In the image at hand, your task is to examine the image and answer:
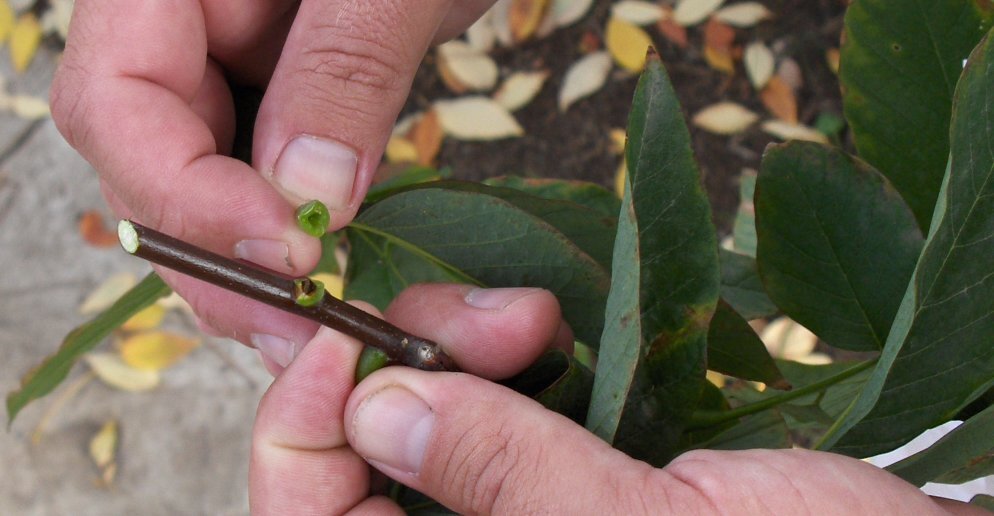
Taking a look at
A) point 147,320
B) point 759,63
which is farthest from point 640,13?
point 147,320

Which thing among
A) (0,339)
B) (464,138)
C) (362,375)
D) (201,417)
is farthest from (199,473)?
(362,375)

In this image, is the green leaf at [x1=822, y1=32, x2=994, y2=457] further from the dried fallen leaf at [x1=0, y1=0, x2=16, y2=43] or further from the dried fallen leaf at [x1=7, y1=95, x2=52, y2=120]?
the dried fallen leaf at [x1=0, y1=0, x2=16, y2=43]

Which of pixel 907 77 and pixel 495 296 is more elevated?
pixel 907 77

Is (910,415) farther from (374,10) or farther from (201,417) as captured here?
(201,417)

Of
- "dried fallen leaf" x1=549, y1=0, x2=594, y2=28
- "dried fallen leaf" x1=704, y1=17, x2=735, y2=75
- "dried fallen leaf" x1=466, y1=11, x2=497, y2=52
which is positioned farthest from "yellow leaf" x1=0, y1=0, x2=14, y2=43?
"dried fallen leaf" x1=704, y1=17, x2=735, y2=75

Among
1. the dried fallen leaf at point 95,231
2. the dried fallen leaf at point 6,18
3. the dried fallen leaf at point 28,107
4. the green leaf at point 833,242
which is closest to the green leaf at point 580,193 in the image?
the green leaf at point 833,242

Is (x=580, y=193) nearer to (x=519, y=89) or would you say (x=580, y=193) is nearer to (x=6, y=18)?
(x=519, y=89)

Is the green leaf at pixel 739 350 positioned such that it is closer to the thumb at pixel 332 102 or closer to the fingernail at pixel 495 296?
the fingernail at pixel 495 296
